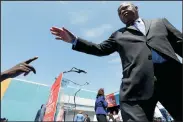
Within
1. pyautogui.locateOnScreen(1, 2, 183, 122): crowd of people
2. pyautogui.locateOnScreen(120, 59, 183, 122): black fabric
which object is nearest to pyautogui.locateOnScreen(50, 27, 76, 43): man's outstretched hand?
pyautogui.locateOnScreen(1, 2, 183, 122): crowd of people

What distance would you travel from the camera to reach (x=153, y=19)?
2.43m

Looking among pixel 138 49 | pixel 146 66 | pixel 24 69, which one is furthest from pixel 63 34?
pixel 146 66

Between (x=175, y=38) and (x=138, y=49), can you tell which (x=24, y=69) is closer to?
(x=138, y=49)

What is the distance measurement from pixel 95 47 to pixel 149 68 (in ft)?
2.23

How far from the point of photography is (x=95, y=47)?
2.52m

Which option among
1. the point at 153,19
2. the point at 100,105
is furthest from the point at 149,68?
the point at 100,105

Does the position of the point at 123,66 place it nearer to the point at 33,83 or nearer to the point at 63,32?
the point at 63,32

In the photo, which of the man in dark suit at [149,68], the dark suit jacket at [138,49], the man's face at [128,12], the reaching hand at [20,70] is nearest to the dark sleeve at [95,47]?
the dark suit jacket at [138,49]

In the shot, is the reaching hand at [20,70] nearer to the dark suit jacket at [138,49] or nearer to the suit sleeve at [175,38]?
the dark suit jacket at [138,49]

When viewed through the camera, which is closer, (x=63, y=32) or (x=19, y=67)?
(x=19, y=67)

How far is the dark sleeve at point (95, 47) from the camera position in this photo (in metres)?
2.50

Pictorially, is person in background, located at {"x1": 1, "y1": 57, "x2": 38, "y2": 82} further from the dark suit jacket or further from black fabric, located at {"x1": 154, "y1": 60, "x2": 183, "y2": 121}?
black fabric, located at {"x1": 154, "y1": 60, "x2": 183, "y2": 121}

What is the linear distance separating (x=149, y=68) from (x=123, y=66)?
266 millimetres

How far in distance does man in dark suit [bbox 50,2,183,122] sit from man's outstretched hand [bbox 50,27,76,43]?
51 cm
